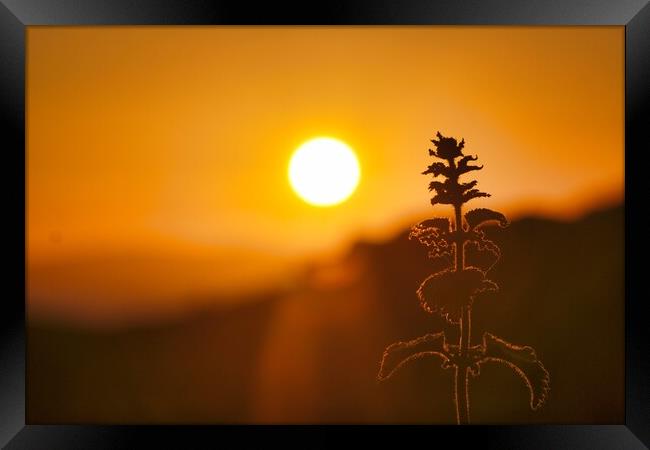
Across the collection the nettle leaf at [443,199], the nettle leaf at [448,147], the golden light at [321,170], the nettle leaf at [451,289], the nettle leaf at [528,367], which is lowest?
the nettle leaf at [528,367]

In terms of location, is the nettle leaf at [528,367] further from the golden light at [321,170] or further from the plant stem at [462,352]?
the golden light at [321,170]

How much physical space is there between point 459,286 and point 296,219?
0.71 metres

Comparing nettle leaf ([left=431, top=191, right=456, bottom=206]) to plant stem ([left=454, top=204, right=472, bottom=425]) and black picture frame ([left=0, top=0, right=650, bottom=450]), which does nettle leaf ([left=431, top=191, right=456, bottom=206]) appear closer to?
plant stem ([left=454, top=204, right=472, bottom=425])

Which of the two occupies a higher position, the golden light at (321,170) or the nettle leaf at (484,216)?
the golden light at (321,170)

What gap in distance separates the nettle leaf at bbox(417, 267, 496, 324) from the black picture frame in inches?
19.1

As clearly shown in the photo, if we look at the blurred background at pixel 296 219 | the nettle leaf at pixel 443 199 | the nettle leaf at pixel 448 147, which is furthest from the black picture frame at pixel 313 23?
the nettle leaf at pixel 443 199

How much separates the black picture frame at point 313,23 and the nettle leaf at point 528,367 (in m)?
0.13

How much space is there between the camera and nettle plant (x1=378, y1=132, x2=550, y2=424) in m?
2.30

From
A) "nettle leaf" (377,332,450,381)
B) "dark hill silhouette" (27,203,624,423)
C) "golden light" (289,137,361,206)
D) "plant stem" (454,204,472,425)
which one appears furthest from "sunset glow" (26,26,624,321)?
"nettle leaf" (377,332,450,381)

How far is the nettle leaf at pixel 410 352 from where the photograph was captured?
2.33 meters

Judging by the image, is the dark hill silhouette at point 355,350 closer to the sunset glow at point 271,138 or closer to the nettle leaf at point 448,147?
the sunset glow at point 271,138

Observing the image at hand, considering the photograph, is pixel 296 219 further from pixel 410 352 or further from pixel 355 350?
pixel 410 352

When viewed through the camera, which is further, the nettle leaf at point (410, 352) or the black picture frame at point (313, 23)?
the nettle leaf at point (410, 352)

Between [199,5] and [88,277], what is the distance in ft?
3.84
